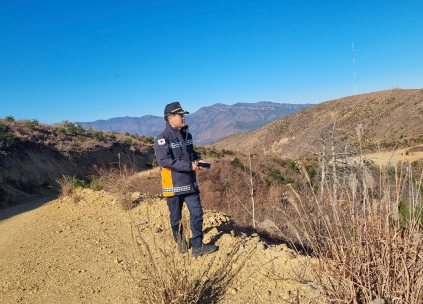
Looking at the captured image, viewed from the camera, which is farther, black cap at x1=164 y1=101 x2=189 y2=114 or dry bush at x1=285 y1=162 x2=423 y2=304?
black cap at x1=164 y1=101 x2=189 y2=114

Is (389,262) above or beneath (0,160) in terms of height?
beneath

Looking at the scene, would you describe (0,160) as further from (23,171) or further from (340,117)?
(340,117)

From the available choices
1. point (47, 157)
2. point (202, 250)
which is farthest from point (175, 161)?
point (47, 157)

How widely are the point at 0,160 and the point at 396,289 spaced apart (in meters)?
15.7

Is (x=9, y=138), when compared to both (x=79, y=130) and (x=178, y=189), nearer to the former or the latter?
(x=79, y=130)

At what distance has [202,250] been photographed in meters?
3.38

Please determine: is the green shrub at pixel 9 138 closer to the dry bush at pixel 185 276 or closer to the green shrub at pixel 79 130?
the green shrub at pixel 79 130

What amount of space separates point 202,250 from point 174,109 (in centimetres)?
169

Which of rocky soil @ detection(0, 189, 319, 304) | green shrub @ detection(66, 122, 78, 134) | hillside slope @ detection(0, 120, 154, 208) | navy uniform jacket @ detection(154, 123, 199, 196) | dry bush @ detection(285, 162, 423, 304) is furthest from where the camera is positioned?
green shrub @ detection(66, 122, 78, 134)

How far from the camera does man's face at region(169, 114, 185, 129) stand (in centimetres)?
321

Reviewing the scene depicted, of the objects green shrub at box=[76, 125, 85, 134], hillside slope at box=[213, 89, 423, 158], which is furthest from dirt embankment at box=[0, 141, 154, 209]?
hillside slope at box=[213, 89, 423, 158]

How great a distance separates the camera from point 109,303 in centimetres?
279

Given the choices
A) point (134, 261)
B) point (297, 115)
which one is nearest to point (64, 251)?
point (134, 261)

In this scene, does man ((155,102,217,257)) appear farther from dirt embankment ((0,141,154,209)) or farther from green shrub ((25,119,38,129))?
green shrub ((25,119,38,129))
